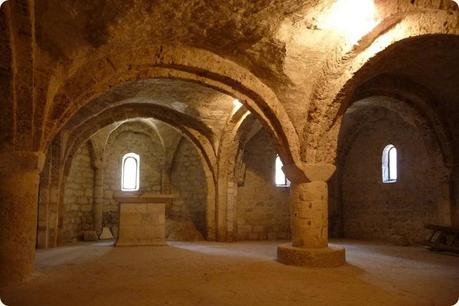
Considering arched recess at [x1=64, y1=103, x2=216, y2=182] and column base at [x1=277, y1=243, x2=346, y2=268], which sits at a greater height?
arched recess at [x1=64, y1=103, x2=216, y2=182]

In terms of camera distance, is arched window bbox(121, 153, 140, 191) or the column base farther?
arched window bbox(121, 153, 140, 191)

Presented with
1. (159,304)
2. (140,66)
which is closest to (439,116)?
(140,66)

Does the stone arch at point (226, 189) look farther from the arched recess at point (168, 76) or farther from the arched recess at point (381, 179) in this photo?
the arched recess at point (168, 76)

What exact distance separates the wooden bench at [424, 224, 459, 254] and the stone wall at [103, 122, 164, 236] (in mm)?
8300

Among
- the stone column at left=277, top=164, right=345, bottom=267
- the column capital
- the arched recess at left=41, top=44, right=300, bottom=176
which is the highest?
the arched recess at left=41, top=44, right=300, bottom=176

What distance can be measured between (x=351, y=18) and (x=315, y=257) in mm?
3546

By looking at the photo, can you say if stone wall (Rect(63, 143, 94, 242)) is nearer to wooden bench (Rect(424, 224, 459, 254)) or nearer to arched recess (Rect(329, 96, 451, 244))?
arched recess (Rect(329, 96, 451, 244))

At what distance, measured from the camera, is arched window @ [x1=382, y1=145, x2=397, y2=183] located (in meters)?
11.1

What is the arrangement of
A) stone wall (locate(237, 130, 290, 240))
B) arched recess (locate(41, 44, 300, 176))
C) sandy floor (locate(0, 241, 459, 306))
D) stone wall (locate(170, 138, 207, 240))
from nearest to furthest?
sandy floor (locate(0, 241, 459, 306)) → arched recess (locate(41, 44, 300, 176)) → stone wall (locate(237, 130, 290, 240)) → stone wall (locate(170, 138, 207, 240))

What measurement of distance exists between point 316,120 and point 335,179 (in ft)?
21.5

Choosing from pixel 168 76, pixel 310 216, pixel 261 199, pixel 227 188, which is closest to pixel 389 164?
pixel 261 199

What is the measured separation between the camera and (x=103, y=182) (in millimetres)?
13125

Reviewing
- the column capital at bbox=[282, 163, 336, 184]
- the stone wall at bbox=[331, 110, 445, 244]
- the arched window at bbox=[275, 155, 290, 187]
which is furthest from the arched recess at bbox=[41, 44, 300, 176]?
the arched window at bbox=[275, 155, 290, 187]

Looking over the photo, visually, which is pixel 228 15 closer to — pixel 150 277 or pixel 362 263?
pixel 150 277
